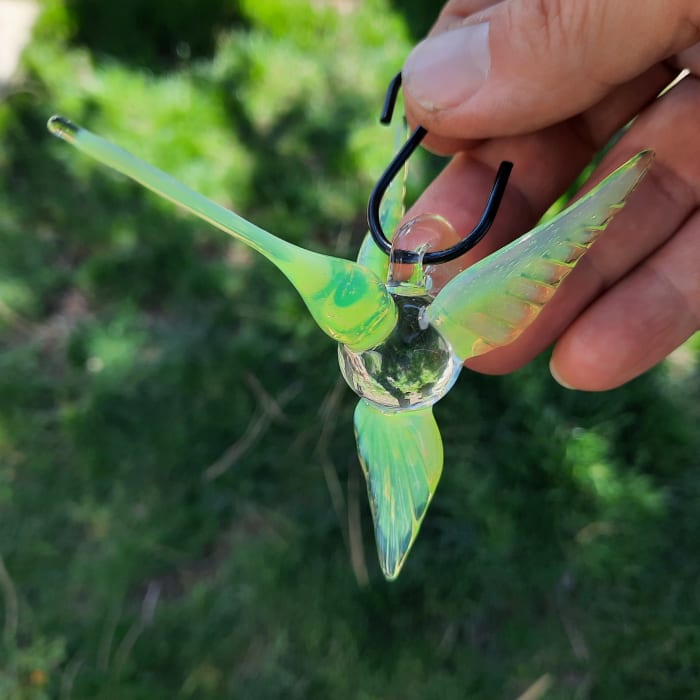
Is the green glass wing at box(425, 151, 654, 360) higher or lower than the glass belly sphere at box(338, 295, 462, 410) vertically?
higher

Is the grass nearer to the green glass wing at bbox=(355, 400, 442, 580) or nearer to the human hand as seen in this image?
the human hand

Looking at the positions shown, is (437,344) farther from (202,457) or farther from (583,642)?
(202,457)

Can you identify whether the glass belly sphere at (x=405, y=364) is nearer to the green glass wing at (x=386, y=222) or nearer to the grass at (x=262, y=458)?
the green glass wing at (x=386, y=222)

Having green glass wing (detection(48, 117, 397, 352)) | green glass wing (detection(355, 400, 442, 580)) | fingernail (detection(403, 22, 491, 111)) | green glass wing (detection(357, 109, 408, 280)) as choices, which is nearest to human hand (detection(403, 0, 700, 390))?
fingernail (detection(403, 22, 491, 111))

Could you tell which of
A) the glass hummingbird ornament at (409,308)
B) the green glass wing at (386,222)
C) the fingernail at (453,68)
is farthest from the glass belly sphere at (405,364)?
the fingernail at (453,68)

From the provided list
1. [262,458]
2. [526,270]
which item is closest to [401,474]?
[526,270]

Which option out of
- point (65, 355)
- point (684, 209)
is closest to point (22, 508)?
point (65, 355)

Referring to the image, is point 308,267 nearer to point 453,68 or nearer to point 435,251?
point 435,251
